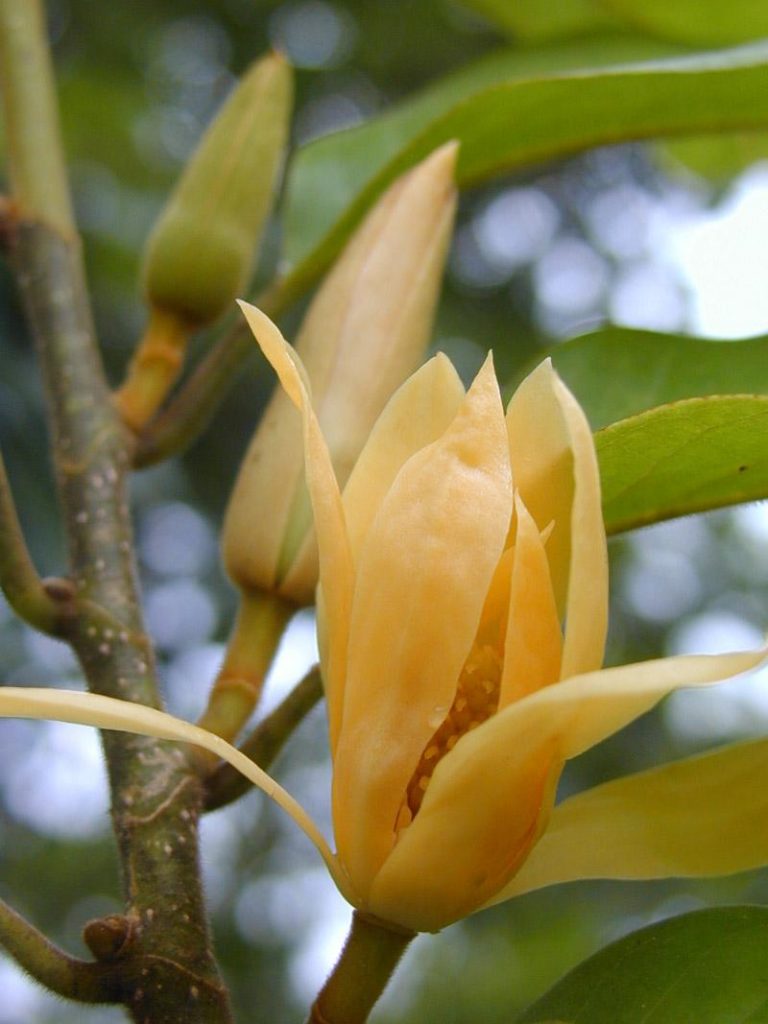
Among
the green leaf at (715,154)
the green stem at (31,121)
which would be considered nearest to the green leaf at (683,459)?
the green stem at (31,121)

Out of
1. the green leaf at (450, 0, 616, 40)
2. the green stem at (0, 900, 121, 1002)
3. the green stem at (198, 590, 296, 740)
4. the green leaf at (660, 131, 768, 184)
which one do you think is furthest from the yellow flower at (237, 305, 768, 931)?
the green leaf at (660, 131, 768, 184)

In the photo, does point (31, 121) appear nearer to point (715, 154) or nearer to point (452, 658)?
point (452, 658)

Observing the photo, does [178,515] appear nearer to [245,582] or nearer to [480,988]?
[480,988]

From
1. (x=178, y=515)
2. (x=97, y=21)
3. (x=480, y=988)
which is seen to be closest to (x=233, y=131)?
(x=178, y=515)

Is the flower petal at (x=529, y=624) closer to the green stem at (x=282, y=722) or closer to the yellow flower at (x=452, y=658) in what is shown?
the yellow flower at (x=452, y=658)

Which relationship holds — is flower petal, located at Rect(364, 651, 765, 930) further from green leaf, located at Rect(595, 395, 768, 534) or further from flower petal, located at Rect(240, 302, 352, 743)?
green leaf, located at Rect(595, 395, 768, 534)

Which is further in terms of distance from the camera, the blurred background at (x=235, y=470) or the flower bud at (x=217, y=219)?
the blurred background at (x=235, y=470)
